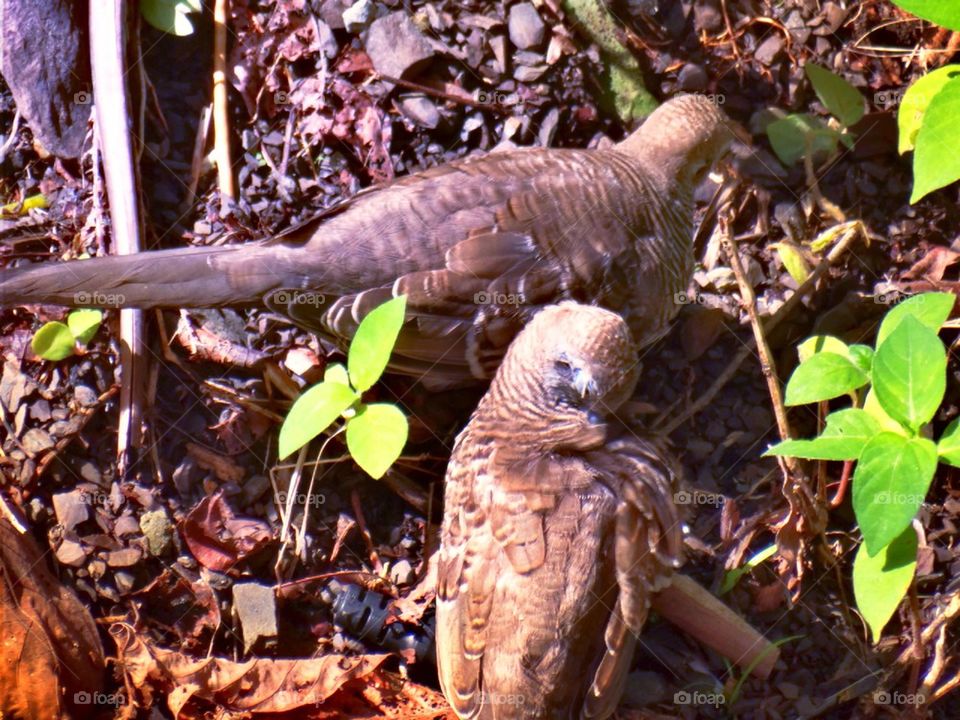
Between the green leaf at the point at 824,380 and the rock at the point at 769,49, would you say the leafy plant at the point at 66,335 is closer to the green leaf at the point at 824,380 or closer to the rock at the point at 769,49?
the green leaf at the point at 824,380

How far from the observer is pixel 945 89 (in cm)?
281

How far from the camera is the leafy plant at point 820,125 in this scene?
380 cm

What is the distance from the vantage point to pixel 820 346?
11.1 ft

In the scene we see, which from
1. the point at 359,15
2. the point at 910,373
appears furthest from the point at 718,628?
the point at 359,15

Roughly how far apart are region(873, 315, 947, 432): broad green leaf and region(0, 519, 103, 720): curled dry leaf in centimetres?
227

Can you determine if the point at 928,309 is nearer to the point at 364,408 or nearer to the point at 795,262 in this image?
the point at 795,262

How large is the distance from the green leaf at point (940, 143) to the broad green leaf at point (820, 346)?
62 centimetres

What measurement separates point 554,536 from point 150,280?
130cm

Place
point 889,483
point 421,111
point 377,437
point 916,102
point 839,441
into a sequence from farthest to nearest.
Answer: point 421,111 < point 916,102 < point 377,437 < point 839,441 < point 889,483

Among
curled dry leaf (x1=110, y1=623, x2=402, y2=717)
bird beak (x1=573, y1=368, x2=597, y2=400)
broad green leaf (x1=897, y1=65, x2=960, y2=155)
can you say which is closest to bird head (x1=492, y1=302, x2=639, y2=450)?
bird beak (x1=573, y1=368, x2=597, y2=400)

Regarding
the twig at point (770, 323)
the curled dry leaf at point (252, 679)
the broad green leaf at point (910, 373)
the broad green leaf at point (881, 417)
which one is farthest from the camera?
the twig at point (770, 323)

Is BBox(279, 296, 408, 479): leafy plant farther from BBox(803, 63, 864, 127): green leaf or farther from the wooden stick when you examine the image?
BBox(803, 63, 864, 127): green leaf

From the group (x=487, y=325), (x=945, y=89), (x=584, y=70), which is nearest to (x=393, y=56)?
(x=584, y=70)

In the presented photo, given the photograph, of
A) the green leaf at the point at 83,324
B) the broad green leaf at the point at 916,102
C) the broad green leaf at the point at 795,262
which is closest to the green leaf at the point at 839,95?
the broad green leaf at the point at 916,102
